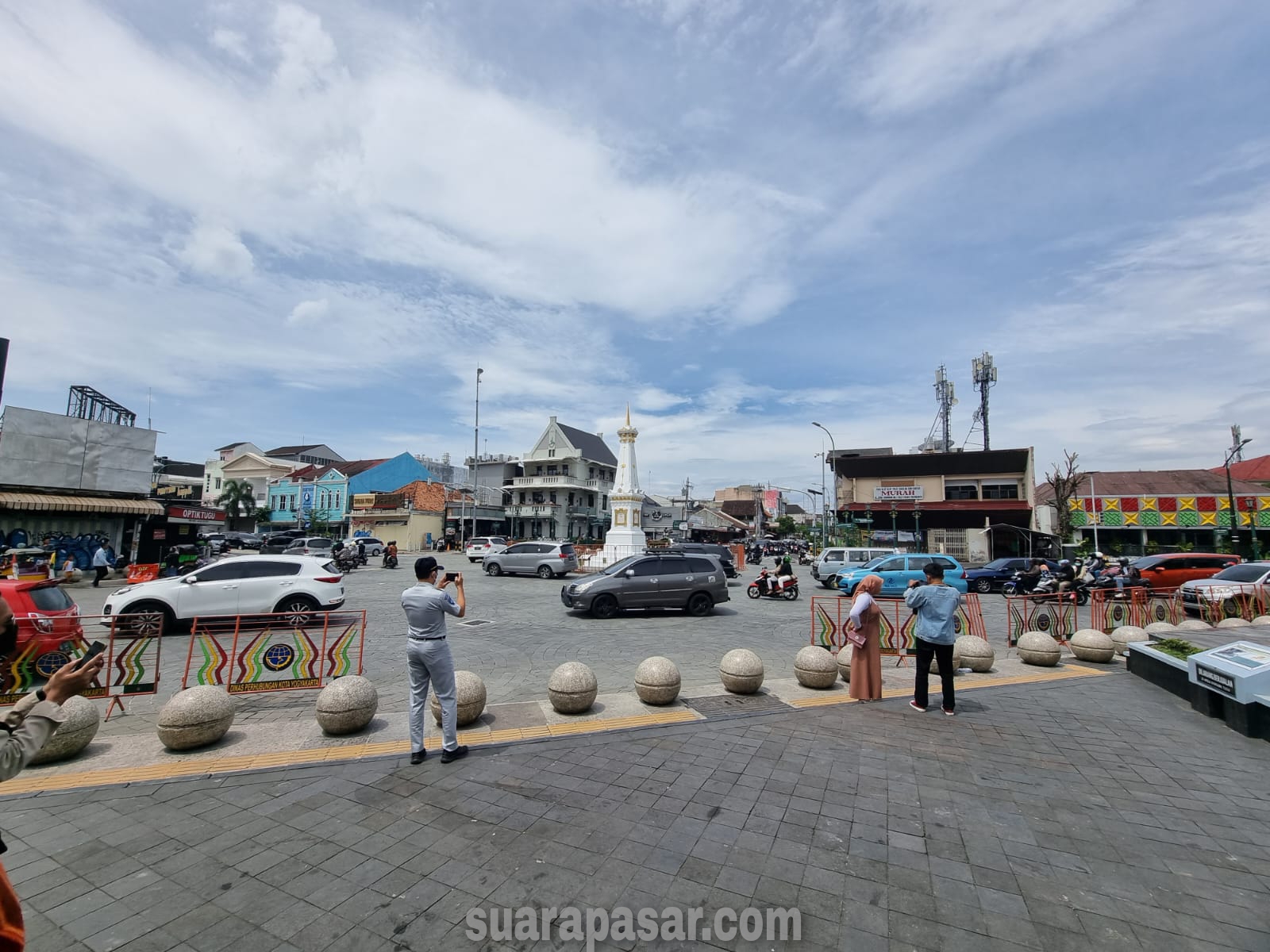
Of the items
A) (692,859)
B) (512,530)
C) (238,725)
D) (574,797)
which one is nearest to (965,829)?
(692,859)

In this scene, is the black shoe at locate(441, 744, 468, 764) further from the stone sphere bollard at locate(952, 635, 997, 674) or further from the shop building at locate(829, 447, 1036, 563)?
the shop building at locate(829, 447, 1036, 563)

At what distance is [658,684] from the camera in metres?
6.93

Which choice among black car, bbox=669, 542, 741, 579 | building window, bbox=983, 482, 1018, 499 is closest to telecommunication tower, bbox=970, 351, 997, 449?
building window, bbox=983, 482, 1018, 499

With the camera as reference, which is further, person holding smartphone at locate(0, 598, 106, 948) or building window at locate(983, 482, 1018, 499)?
building window at locate(983, 482, 1018, 499)

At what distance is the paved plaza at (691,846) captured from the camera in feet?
10.3

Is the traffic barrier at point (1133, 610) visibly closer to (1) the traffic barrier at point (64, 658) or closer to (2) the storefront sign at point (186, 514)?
(1) the traffic barrier at point (64, 658)

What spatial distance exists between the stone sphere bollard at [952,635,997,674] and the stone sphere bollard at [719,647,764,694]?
3628 millimetres

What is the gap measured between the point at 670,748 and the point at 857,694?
9.72 ft

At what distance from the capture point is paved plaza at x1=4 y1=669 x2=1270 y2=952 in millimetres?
3143

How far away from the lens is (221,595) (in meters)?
12.0

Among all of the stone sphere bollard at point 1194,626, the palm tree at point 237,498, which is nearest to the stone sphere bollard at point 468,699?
the stone sphere bollard at point 1194,626

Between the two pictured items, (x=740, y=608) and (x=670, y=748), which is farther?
(x=740, y=608)

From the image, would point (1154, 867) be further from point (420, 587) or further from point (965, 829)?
point (420, 587)

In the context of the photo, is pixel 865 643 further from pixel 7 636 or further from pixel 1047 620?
pixel 7 636
